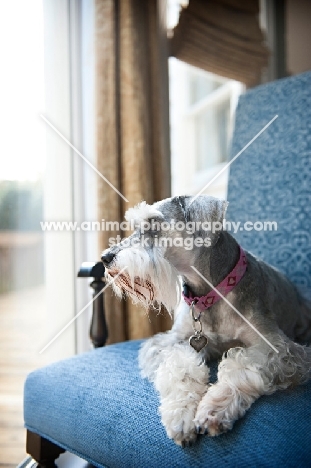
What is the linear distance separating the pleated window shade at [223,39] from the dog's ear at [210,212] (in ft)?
6.12

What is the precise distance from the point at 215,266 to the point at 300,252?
675mm

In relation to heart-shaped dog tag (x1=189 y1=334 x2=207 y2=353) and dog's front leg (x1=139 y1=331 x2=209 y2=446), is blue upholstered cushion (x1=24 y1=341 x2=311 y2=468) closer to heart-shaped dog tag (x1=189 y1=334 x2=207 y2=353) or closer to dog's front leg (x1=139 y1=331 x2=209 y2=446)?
dog's front leg (x1=139 y1=331 x2=209 y2=446)

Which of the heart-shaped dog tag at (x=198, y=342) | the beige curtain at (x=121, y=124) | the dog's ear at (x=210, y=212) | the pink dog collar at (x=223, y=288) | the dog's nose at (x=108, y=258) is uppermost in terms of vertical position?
the beige curtain at (x=121, y=124)

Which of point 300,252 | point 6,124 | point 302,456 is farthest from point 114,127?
point 302,456

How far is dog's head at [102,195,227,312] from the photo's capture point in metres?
1.42

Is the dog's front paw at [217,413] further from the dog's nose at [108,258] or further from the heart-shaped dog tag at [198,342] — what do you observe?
the dog's nose at [108,258]

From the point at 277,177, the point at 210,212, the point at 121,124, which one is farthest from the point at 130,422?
the point at 121,124

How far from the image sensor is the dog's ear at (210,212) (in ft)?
4.75

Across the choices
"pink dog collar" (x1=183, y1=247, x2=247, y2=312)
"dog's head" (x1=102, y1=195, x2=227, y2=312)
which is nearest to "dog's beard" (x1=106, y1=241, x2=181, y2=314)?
"dog's head" (x1=102, y1=195, x2=227, y2=312)

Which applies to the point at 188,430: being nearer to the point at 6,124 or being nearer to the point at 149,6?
the point at 6,124

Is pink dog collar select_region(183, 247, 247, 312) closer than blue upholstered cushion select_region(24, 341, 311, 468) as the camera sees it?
No

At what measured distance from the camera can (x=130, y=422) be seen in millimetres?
1188

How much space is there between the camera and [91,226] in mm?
2598

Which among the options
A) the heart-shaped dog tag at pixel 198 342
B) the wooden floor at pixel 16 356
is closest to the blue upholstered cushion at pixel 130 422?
the heart-shaped dog tag at pixel 198 342
